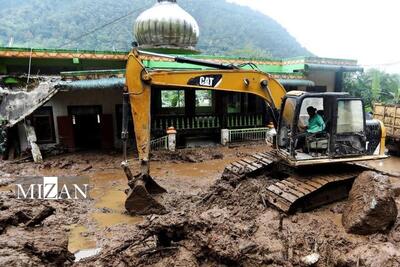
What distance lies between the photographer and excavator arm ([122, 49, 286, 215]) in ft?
24.8

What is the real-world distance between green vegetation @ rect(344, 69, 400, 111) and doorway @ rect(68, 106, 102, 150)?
15.6 m

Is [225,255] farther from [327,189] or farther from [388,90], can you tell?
[388,90]

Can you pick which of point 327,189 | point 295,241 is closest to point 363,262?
point 295,241

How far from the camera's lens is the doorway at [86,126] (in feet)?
49.8

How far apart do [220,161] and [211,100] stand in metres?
4.32

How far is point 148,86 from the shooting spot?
7617mm

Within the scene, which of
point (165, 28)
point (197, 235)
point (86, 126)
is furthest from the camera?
point (165, 28)

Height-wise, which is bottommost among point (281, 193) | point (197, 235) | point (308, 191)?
point (197, 235)

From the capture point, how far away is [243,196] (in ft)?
25.6

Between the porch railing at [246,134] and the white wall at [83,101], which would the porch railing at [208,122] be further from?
the white wall at [83,101]

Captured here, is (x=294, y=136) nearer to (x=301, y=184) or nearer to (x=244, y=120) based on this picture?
(x=301, y=184)

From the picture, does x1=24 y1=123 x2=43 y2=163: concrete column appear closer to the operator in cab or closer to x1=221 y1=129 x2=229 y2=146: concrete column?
x1=221 y1=129 x2=229 y2=146: concrete column

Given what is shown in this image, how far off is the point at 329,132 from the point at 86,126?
11.3 metres

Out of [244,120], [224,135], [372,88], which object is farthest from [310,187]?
[372,88]
